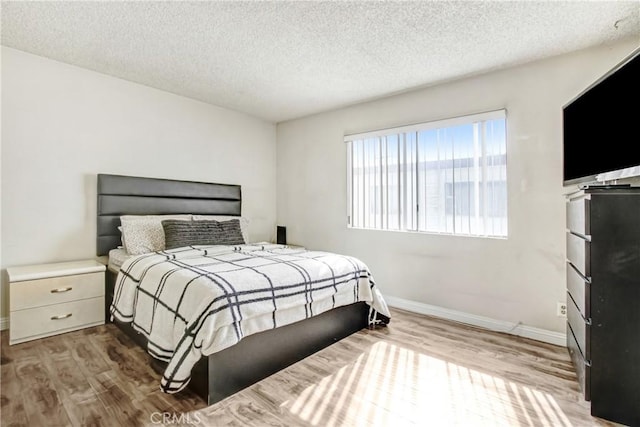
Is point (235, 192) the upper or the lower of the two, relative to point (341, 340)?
upper

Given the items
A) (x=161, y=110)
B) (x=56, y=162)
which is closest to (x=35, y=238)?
(x=56, y=162)

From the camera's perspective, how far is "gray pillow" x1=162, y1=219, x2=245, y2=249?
3168 millimetres

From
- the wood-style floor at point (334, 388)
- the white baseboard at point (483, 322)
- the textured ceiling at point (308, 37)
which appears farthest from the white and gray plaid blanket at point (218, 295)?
the textured ceiling at point (308, 37)

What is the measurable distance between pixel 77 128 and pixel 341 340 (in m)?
3.23

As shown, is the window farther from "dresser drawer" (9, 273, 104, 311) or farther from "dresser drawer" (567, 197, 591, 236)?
"dresser drawer" (9, 273, 104, 311)

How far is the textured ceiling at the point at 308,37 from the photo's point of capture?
6.96ft

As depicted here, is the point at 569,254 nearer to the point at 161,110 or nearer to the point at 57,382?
the point at 57,382

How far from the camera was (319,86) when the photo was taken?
11.5 feet

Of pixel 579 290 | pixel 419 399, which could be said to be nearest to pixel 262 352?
pixel 419 399

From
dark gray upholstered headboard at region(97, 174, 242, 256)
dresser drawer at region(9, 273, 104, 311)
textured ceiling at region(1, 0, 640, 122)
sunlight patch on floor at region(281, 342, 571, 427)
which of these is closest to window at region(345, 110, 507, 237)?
textured ceiling at region(1, 0, 640, 122)

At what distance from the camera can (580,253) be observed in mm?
1912

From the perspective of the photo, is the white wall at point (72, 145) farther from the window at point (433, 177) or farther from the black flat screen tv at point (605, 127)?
the black flat screen tv at point (605, 127)

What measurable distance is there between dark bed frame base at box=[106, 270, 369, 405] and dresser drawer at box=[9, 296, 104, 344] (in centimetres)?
29

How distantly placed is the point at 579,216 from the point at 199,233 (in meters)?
3.14
